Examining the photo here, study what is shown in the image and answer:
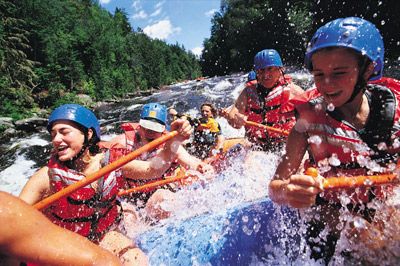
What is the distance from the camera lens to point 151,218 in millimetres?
4129

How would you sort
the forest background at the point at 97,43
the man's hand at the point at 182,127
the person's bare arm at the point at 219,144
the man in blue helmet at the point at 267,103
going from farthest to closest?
the forest background at the point at 97,43 → the person's bare arm at the point at 219,144 → the man in blue helmet at the point at 267,103 → the man's hand at the point at 182,127

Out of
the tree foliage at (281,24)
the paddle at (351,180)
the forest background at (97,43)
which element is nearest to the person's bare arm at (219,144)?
the paddle at (351,180)

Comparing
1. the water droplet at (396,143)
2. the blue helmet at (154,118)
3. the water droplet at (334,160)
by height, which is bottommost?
the blue helmet at (154,118)

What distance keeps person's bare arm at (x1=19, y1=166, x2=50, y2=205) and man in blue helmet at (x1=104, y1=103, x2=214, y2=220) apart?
0.71 m

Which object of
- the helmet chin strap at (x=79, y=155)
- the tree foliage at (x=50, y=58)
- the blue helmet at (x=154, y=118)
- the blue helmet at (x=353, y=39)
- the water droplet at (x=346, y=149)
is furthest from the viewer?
the tree foliage at (x=50, y=58)

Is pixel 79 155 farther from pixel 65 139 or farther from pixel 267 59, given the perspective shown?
pixel 267 59

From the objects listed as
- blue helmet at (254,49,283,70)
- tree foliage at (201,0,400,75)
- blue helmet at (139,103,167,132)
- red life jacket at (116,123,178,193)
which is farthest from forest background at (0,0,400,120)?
blue helmet at (139,103,167,132)

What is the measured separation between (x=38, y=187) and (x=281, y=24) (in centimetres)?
3436

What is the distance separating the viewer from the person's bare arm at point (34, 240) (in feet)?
3.55

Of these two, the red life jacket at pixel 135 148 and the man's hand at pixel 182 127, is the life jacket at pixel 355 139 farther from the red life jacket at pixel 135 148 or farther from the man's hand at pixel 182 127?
the red life jacket at pixel 135 148

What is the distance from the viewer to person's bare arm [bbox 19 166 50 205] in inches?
109

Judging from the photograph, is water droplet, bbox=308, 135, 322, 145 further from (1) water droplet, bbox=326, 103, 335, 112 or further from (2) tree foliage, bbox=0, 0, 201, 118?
(2) tree foliage, bbox=0, 0, 201, 118

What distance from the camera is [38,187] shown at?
9.35 feet

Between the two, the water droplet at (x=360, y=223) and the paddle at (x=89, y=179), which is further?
the paddle at (x=89, y=179)
